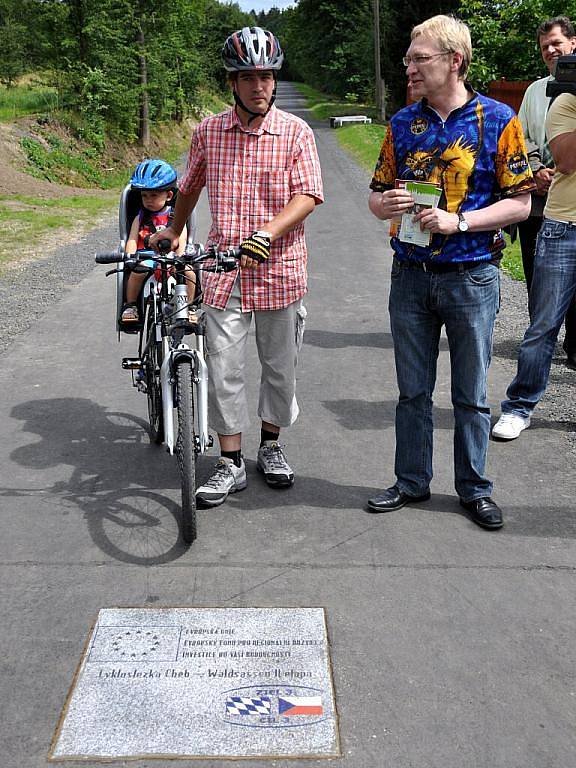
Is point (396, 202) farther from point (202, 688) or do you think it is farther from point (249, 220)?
point (202, 688)

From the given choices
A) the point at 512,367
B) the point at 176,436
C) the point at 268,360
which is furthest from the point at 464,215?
the point at 512,367

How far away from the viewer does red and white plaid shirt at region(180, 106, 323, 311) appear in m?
4.33

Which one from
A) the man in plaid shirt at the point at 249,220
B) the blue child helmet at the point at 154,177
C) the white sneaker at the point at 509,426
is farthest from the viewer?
the white sneaker at the point at 509,426

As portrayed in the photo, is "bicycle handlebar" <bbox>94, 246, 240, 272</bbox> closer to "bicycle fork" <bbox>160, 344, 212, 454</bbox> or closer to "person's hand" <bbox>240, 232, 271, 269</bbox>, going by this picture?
"person's hand" <bbox>240, 232, 271, 269</bbox>

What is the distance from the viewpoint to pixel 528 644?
3395 millimetres

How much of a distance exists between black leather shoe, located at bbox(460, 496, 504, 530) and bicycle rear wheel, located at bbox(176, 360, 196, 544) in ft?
4.48

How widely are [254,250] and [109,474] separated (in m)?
1.66

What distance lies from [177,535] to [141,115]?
28442 millimetres

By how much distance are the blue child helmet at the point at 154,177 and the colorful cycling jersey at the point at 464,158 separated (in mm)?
1628

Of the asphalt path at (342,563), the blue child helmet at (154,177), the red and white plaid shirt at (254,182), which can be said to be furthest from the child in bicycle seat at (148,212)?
the asphalt path at (342,563)

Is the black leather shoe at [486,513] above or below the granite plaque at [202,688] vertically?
below

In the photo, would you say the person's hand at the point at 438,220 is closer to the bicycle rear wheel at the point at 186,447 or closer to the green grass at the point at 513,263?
the bicycle rear wheel at the point at 186,447

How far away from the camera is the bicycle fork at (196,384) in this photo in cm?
420

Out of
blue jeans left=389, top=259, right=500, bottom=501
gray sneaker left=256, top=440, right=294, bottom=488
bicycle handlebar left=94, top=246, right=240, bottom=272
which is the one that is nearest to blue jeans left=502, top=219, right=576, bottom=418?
blue jeans left=389, top=259, right=500, bottom=501
